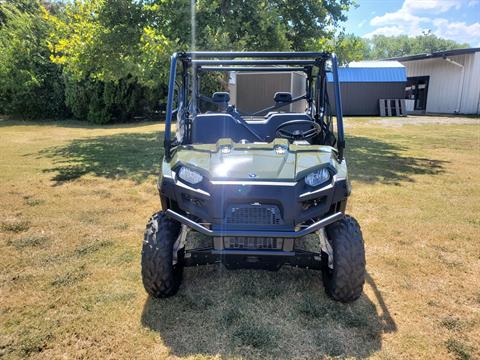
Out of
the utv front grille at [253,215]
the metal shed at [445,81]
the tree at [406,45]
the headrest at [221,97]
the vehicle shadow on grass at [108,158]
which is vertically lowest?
the vehicle shadow on grass at [108,158]

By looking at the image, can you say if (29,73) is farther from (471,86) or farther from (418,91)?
(418,91)

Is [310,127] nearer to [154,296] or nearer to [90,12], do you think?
[154,296]

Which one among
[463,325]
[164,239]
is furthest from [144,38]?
[463,325]

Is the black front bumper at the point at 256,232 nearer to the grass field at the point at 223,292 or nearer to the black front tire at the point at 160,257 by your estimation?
the black front tire at the point at 160,257

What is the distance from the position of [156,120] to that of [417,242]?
602 inches

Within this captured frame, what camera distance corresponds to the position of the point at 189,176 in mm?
2676

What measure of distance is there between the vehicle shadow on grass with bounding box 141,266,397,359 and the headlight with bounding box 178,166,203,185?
0.91m

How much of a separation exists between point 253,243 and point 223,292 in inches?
25.5

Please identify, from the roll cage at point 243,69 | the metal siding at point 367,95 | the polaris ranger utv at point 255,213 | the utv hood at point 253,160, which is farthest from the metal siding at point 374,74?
the polaris ranger utv at point 255,213

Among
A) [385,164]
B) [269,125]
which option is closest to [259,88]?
[385,164]

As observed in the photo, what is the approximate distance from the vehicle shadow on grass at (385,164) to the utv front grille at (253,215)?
4412 millimetres

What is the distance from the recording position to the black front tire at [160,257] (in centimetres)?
271

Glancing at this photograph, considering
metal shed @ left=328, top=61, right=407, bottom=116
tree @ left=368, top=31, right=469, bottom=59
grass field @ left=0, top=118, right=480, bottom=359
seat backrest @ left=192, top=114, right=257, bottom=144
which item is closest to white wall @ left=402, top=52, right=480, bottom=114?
metal shed @ left=328, top=61, right=407, bottom=116

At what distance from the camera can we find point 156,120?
17906mm
